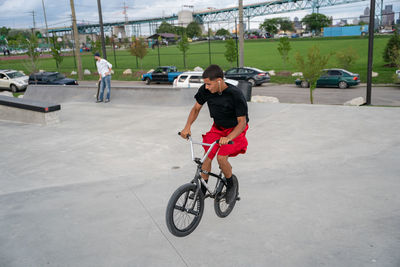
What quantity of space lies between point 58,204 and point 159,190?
142 centimetres

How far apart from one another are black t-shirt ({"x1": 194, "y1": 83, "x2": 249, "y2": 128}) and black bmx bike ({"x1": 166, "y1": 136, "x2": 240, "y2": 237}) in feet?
1.41

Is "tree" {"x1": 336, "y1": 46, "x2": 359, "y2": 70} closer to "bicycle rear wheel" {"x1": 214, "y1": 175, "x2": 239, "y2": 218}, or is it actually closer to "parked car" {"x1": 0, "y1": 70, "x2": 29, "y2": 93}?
"parked car" {"x1": 0, "y1": 70, "x2": 29, "y2": 93}

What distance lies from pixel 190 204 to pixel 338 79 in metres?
22.0

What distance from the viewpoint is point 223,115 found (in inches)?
155

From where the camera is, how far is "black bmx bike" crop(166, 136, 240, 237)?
3.53 m

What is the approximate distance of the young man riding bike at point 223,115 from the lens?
3652mm

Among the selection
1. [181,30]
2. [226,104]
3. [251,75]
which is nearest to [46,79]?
[251,75]

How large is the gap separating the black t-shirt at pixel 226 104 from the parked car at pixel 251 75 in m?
21.5

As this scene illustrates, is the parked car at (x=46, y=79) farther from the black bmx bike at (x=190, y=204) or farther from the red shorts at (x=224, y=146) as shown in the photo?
the black bmx bike at (x=190, y=204)

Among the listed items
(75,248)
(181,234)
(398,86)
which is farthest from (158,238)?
(398,86)

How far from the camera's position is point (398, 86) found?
2250 cm

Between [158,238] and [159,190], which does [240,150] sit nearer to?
[158,238]

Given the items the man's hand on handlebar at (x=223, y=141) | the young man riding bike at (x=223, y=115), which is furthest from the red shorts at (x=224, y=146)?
the man's hand on handlebar at (x=223, y=141)

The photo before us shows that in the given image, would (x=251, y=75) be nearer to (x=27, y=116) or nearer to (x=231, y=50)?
(x=231, y=50)
